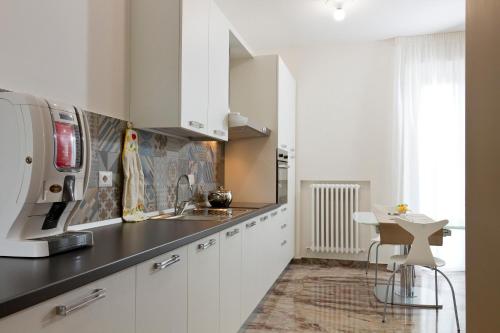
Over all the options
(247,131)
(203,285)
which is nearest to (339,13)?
(247,131)

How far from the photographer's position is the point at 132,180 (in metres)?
2.40

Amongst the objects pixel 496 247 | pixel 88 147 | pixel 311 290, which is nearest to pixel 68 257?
pixel 88 147

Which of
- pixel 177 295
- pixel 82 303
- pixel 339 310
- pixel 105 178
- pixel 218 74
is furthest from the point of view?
pixel 339 310

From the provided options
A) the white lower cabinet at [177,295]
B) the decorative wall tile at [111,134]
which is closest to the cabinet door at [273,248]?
the white lower cabinet at [177,295]

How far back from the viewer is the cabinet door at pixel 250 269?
2.83 meters

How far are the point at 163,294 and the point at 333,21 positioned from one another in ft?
12.0

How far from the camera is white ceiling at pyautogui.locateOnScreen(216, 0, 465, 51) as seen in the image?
3.96m

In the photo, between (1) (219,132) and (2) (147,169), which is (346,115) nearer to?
(1) (219,132)

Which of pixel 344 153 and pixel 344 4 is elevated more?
pixel 344 4

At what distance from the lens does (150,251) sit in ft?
4.91

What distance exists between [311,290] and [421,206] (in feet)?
5.80

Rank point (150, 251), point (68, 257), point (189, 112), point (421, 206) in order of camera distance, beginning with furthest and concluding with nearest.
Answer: point (421, 206)
point (189, 112)
point (150, 251)
point (68, 257)

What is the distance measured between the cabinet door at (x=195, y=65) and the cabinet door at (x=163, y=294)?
95 centimetres

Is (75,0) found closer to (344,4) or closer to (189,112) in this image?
(189,112)
